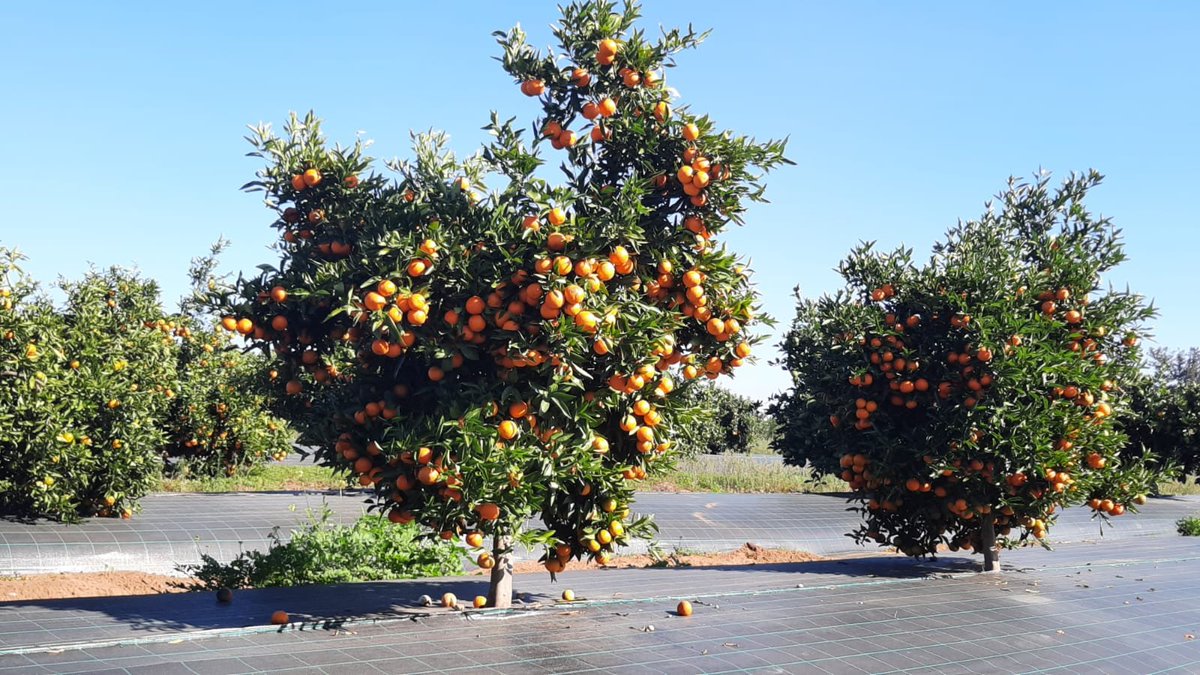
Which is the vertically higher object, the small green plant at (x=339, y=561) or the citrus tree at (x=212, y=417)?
the citrus tree at (x=212, y=417)

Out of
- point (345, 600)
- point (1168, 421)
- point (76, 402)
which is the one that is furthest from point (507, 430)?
point (1168, 421)

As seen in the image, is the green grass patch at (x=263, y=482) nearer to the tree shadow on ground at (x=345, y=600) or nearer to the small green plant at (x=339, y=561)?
the small green plant at (x=339, y=561)

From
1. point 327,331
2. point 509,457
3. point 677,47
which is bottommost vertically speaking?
point 509,457

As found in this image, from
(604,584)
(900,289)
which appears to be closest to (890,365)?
(900,289)


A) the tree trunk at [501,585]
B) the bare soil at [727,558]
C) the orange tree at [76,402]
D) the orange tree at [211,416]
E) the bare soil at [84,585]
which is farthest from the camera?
the orange tree at [211,416]

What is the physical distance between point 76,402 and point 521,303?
8818 millimetres

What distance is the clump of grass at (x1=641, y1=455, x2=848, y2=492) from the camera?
24.8 m

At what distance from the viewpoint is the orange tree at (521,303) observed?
5574 mm

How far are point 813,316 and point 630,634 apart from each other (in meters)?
5.08

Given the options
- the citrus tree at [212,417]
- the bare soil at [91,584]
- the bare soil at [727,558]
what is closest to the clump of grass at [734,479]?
the bare soil at [727,558]

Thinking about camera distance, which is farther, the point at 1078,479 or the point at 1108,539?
the point at 1108,539

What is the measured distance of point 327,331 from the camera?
6.33m

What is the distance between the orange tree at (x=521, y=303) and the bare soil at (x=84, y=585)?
17.0 ft

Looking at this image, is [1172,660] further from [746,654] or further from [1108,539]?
[1108,539]
